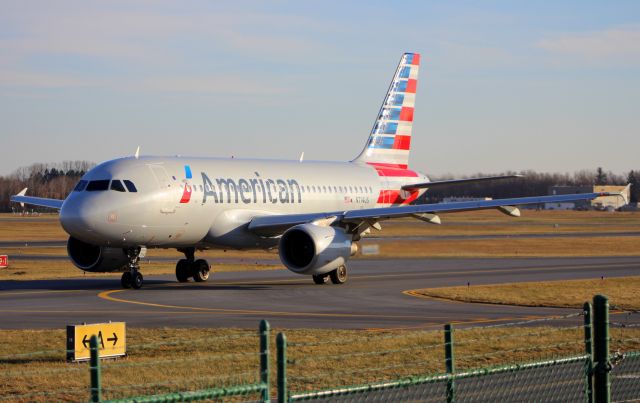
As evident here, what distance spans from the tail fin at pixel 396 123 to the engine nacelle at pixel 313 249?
1441 cm

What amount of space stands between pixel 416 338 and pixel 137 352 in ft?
20.1

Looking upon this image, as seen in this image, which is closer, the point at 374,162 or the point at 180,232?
the point at 180,232

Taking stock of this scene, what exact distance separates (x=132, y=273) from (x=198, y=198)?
3.74 m

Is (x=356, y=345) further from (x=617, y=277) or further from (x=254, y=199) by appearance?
(x=617, y=277)

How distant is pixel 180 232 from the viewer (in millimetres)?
41594

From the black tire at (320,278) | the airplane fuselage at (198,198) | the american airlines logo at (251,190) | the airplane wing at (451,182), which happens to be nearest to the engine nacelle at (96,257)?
the airplane fuselage at (198,198)

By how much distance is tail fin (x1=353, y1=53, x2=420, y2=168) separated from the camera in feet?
184

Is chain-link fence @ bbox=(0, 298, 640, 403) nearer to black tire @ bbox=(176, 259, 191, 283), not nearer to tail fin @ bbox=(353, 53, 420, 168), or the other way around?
black tire @ bbox=(176, 259, 191, 283)

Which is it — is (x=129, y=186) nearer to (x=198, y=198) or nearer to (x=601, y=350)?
(x=198, y=198)

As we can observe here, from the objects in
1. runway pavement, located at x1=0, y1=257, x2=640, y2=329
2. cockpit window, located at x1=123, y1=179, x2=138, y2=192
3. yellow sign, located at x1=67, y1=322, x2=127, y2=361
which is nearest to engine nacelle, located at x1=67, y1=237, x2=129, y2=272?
runway pavement, located at x1=0, y1=257, x2=640, y2=329

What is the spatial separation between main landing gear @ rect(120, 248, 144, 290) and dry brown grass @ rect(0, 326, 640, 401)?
14315 mm

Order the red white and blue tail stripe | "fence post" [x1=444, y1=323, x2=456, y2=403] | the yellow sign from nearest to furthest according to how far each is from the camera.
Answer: "fence post" [x1=444, y1=323, x2=456, y2=403], the yellow sign, the red white and blue tail stripe

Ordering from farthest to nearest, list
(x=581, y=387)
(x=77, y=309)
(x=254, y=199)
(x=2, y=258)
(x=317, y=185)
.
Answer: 1. (x=2, y=258)
2. (x=317, y=185)
3. (x=254, y=199)
4. (x=77, y=309)
5. (x=581, y=387)

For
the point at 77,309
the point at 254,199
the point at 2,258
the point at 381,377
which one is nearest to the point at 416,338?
the point at 381,377
